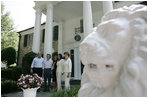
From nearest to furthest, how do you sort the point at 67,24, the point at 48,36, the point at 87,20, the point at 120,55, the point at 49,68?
Answer: the point at 120,55
the point at 49,68
the point at 87,20
the point at 48,36
the point at 67,24

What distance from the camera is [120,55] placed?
3.51 feet

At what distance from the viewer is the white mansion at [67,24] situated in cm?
924

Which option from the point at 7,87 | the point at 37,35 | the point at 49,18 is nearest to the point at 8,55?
the point at 37,35

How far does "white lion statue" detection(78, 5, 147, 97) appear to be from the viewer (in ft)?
3.17

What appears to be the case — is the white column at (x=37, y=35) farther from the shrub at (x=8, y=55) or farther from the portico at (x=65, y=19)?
the shrub at (x=8, y=55)

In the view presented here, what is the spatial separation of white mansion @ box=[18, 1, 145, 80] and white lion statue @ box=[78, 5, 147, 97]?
21.8ft

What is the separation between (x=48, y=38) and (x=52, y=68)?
10.5ft

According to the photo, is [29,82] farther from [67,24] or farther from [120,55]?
[67,24]

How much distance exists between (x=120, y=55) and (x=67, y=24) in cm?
1239

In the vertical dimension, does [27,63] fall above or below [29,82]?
above

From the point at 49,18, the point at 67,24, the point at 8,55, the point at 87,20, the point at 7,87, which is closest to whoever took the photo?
the point at 7,87

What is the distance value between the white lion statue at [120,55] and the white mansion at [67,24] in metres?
6.64

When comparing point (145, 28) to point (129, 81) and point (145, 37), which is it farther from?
point (129, 81)

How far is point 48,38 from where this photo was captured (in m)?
9.19
